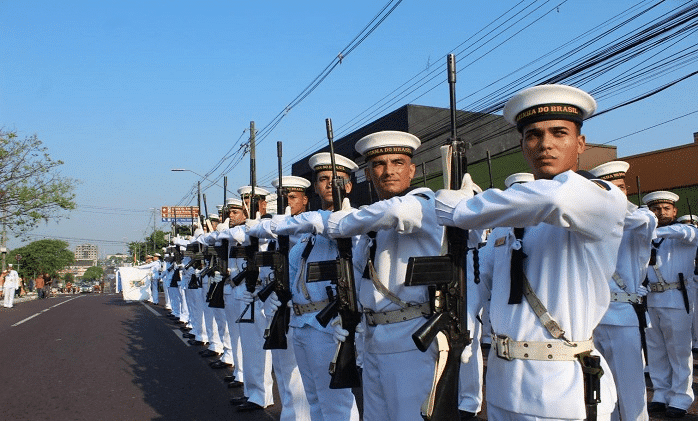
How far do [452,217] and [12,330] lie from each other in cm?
1551

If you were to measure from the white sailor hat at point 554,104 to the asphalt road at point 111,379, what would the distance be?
4.23m

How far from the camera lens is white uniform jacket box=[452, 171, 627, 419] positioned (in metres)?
2.26

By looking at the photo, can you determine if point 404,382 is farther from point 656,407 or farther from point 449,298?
point 656,407

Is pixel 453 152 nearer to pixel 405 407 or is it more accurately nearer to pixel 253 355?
pixel 405 407

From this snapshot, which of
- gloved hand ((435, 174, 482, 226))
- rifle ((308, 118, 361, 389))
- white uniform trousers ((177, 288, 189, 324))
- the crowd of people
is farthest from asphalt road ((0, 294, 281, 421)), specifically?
gloved hand ((435, 174, 482, 226))

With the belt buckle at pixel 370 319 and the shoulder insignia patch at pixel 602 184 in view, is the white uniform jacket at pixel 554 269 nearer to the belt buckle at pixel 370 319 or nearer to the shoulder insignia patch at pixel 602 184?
the shoulder insignia patch at pixel 602 184

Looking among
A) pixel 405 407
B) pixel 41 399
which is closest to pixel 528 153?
pixel 405 407

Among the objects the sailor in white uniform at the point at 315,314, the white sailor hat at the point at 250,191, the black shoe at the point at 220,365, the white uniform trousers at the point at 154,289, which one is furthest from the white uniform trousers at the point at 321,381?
the white uniform trousers at the point at 154,289

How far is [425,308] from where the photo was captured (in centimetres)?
340

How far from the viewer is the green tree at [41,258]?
250ft

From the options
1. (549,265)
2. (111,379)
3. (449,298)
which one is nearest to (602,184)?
(549,265)

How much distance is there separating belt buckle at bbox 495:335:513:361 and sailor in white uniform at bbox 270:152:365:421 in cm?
230

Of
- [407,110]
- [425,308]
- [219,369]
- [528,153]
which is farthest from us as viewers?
[407,110]

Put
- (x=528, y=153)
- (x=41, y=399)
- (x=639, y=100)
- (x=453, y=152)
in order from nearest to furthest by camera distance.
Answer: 1. (x=528, y=153)
2. (x=453, y=152)
3. (x=41, y=399)
4. (x=639, y=100)
